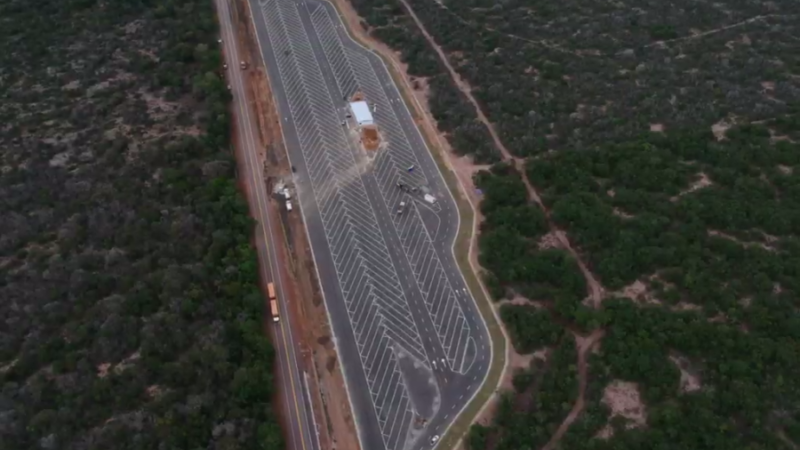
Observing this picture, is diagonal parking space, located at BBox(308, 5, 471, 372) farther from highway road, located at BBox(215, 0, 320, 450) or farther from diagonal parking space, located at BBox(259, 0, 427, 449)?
highway road, located at BBox(215, 0, 320, 450)

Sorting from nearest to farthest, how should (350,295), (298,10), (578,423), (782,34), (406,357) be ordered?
(578,423), (406,357), (350,295), (782,34), (298,10)

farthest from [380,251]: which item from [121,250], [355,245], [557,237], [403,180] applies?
[121,250]

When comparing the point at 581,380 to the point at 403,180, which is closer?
the point at 581,380

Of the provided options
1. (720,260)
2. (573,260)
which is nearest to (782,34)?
(720,260)

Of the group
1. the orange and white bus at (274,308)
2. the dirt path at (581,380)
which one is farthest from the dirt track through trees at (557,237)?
the orange and white bus at (274,308)

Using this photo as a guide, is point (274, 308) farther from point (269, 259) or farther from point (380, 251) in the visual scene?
point (380, 251)

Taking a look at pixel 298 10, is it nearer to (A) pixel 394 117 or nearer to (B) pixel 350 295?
(A) pixel 394 117
